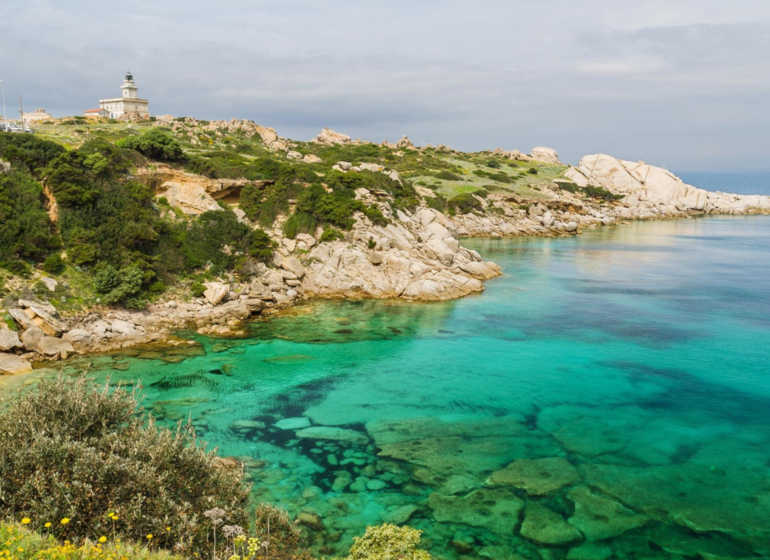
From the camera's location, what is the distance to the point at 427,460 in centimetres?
1648

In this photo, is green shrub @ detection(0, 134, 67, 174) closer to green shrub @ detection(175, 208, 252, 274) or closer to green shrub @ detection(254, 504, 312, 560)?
green shrub @ detection(175, 208, 252, 274)

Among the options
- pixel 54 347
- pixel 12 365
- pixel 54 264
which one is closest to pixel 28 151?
pixel 54 264

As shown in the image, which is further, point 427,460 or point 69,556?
point 427,460

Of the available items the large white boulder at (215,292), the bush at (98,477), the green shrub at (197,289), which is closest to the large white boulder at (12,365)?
the green shrub at (197,289)

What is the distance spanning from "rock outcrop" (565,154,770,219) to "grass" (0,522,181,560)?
375ft

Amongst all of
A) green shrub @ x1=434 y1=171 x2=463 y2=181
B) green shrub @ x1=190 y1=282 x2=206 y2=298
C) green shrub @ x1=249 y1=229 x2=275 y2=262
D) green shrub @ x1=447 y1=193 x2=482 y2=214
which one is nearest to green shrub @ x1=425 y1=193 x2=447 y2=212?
green shrub @ x1=447 y1=193 x2=482 y2=214

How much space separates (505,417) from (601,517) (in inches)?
252

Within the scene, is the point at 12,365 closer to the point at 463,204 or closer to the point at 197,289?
the point at 197,289

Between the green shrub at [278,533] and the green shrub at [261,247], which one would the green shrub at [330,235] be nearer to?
the green shrub at [261,247]

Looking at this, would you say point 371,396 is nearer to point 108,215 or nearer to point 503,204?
point 108,215

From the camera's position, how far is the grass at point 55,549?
22.3 ft

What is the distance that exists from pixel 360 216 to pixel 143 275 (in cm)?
1951

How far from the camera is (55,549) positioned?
698 centimetres

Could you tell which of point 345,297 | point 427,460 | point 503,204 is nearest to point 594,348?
point 427,460
